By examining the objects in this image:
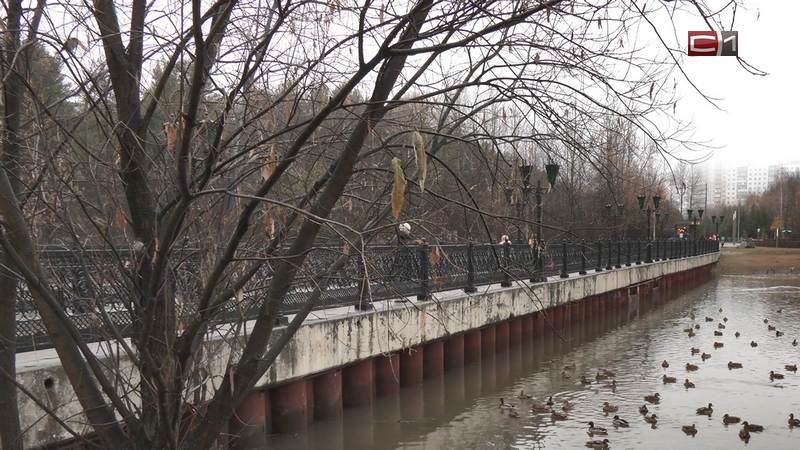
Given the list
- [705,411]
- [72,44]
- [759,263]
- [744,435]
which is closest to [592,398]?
[705,411]

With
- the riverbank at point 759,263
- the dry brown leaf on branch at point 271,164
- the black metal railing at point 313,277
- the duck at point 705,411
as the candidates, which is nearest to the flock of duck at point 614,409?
the duck at point 705,411

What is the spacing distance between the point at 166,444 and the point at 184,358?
1.54 ft

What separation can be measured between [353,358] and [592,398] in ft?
15.1

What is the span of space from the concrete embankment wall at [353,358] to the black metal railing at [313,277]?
28cm

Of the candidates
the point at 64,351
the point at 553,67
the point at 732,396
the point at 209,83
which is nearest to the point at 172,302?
the point at 64,351

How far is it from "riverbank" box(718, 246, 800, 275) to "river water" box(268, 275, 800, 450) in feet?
128

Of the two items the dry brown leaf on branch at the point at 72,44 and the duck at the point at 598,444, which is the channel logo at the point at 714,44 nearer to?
the dry brown leaf on branch at the point at 72,44

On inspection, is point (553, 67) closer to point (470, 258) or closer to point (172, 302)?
point (172, 302)

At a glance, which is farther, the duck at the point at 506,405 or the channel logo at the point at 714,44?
the duck at the point at 506,405

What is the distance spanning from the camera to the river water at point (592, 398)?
33.8 ft

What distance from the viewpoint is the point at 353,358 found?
10836 mm

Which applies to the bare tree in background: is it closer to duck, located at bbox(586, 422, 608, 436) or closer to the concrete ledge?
the concrete ledge

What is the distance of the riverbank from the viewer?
5756 centimetres

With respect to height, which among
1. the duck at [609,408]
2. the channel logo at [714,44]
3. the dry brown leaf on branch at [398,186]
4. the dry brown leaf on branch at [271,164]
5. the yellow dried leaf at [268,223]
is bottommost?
the duck at [609,408]
